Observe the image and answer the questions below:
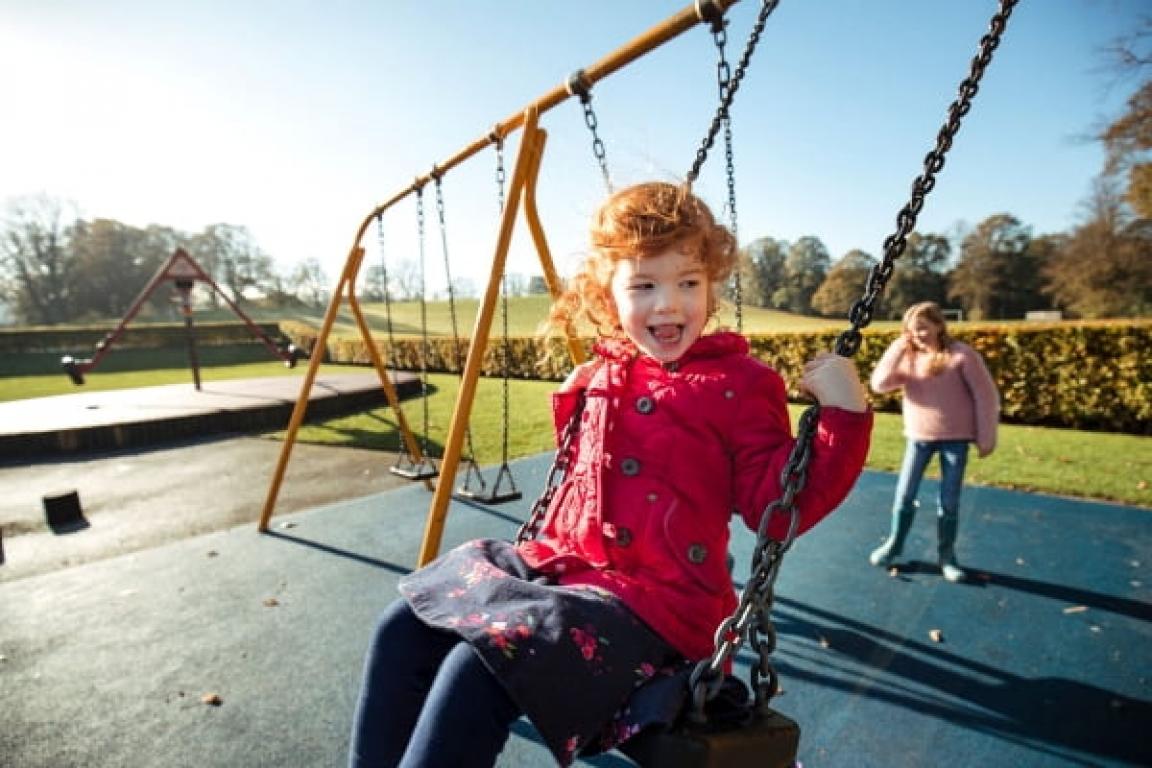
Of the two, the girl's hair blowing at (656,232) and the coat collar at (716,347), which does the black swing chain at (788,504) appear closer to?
the coat collar at (716,347)

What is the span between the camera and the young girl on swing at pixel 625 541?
1.22m

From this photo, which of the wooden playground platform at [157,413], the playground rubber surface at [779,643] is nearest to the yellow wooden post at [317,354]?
the playground rubber surface at [779,643]

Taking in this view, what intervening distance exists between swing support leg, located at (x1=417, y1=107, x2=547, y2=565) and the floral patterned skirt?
3.64ft

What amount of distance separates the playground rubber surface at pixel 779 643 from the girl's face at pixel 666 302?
1550 mm

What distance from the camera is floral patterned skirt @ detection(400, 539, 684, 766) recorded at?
118 centimetres

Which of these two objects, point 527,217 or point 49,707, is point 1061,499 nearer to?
point 527,217

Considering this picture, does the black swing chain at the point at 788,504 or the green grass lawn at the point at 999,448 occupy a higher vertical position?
the black swing chain at the point at 788,504

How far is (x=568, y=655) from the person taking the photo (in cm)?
123

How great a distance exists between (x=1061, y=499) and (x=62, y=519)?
315 inches

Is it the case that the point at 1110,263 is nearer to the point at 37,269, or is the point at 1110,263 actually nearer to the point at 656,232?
the point at 656,232

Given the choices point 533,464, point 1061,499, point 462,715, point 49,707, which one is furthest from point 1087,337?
point 49,707

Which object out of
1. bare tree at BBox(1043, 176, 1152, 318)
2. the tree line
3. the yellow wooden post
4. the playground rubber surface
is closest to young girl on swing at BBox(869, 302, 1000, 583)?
the playground rubber surface

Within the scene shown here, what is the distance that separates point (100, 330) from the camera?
28.0 metres

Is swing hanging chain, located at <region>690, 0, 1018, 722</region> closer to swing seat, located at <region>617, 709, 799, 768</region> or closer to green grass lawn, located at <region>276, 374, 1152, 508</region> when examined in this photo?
swing seat, located at <region>617, 709, 799, 768</region>
